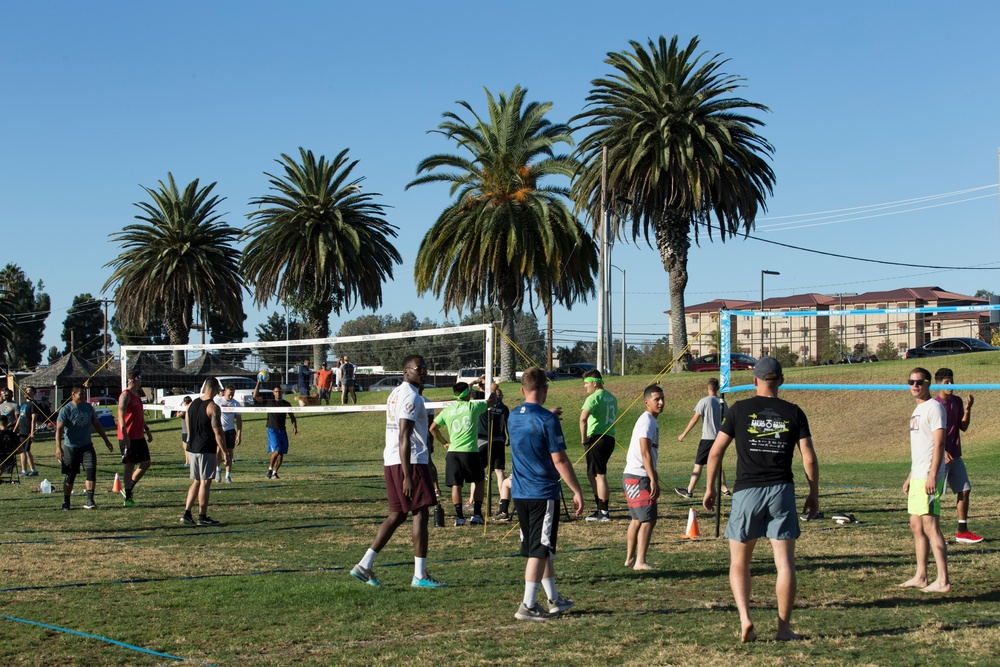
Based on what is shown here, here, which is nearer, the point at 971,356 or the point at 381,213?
the point at 971,356

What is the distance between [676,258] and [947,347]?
14.0m

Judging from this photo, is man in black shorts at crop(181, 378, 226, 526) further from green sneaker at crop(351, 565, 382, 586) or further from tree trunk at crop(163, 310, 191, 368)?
tree trunk at crop(163, 310, 191, 368)

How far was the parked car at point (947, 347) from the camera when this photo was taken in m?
44.0

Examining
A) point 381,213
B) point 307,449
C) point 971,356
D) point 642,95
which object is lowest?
point 307,449

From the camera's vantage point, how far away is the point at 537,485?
8.10 m

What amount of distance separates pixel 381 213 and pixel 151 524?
3278 centimetres

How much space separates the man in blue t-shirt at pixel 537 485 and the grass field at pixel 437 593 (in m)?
0.26

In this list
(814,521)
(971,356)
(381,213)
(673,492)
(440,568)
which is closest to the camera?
(440,568)

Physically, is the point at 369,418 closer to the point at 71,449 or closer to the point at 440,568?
the point at 71,449

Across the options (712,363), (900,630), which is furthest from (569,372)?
(900,630)

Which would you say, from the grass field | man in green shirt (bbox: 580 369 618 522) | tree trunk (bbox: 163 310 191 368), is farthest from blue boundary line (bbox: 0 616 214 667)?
tree trunk (bbox: 163 310 191 368)

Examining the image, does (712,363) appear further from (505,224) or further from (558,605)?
(558,605)

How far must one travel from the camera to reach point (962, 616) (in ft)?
25.1

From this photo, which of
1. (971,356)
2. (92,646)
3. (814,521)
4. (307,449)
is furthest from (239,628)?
(971,356)
